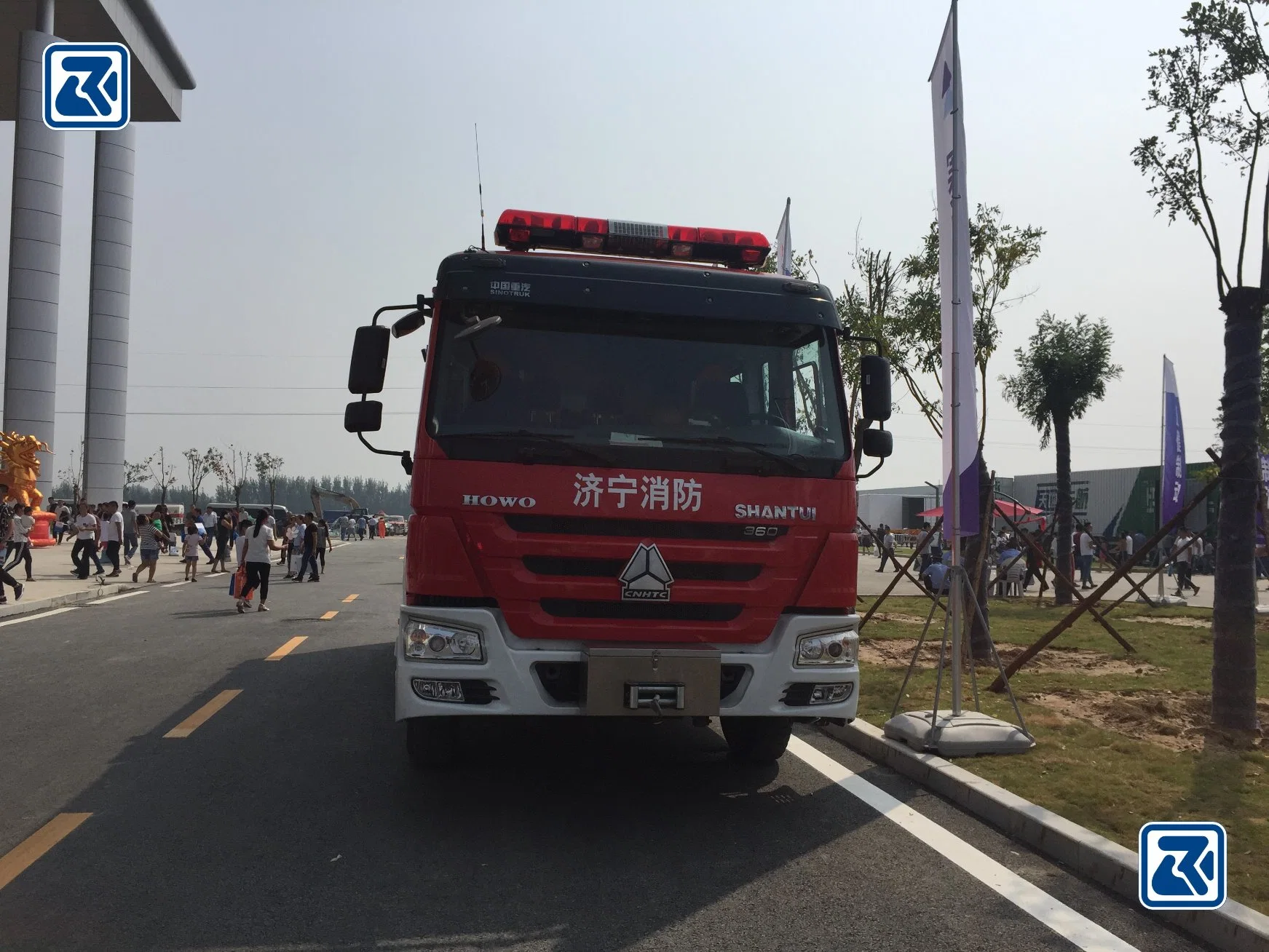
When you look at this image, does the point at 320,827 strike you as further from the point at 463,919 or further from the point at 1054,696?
the point at 1054,696

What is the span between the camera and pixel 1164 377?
21.1 meters

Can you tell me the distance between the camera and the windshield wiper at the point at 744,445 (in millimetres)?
6113

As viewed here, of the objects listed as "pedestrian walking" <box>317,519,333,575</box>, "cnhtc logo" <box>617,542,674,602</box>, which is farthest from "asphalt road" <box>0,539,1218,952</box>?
"pedestrian walking" <box>317,519,333,575</box>

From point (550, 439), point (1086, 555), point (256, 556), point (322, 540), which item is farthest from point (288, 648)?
point (1086, 555)

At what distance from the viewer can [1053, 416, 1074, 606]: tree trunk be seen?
22.2m

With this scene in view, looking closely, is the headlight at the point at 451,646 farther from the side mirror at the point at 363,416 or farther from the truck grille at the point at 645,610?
the side mirror at the point at 363,416

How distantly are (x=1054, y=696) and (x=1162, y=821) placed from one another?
4501 millimetres

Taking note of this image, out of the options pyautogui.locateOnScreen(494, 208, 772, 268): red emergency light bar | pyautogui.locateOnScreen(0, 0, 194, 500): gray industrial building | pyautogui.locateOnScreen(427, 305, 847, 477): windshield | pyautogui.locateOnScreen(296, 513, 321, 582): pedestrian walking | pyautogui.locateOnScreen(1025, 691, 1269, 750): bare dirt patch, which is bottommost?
pyautogui.locateOnScreen(1025, 691, 1269, 750): bare dirt patch

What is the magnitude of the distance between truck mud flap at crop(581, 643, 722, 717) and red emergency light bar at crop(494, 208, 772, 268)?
2.85 meters

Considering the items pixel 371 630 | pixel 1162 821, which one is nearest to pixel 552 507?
pixel 1162 821

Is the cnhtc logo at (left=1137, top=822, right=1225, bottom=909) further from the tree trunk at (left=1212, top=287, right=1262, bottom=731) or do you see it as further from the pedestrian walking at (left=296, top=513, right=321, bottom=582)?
the pedestrian walking at (left=296, top=513, right=321, bottom=582)

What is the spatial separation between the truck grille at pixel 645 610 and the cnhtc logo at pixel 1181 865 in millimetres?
2186

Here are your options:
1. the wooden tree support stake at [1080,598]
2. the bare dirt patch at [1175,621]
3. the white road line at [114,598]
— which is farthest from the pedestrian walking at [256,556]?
the bare dirt patch at [1175,621]

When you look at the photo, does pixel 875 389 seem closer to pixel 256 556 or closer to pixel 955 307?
pixel 955 307
